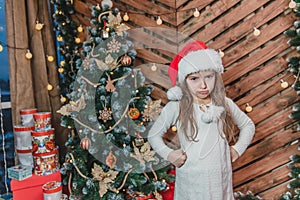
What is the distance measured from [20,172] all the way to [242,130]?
4.96 feet

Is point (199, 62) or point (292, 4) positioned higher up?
point (292, 4)

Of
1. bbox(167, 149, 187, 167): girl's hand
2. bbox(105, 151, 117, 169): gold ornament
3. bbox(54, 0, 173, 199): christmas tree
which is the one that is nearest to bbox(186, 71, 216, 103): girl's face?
bbox(167, 149, 187, 167): girl's hand

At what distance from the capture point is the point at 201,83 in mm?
1651

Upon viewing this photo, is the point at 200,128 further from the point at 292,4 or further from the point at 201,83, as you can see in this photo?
the point at 292,4

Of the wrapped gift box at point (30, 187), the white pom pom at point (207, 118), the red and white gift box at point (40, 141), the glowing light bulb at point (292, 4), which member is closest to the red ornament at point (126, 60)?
the white pom pom at point (207, 118)

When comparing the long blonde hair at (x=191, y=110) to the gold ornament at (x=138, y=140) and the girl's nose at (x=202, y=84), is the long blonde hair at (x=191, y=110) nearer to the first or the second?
the girl's nose at (x=202, y=84)

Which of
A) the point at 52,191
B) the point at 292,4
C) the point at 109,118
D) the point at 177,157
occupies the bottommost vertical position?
the point at 52,191

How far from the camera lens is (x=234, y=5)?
2.19 m

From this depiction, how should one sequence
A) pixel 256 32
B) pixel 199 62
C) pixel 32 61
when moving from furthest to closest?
pixel 32 61
pixel 256 32
pixel 199 62

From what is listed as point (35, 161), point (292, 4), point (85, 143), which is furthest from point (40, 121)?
point (292, 4)

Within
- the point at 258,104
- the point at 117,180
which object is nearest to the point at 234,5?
the point at 258,104

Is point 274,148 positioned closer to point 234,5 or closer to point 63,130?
point 234,5

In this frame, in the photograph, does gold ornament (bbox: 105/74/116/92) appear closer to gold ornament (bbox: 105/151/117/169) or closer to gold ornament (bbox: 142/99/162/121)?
gold ornament (bbox: 142/99/162/121)

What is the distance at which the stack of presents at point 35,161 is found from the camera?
2.11m
